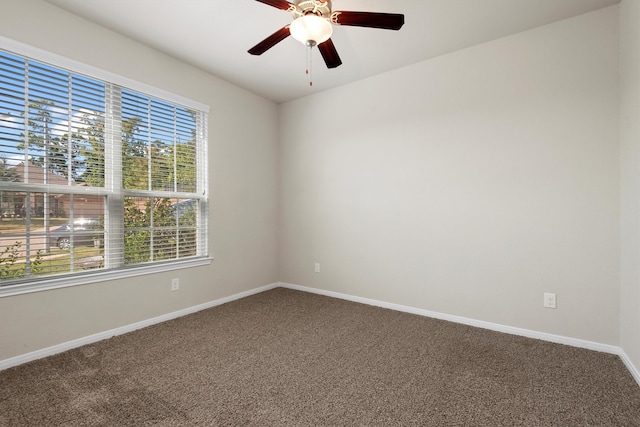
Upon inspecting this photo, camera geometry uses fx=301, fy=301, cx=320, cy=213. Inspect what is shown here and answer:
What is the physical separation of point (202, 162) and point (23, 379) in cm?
224

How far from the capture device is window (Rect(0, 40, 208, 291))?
212 cm

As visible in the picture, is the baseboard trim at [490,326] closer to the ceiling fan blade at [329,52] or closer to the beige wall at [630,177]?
the beige wall at [630,177]

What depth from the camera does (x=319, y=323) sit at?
2.90 meters

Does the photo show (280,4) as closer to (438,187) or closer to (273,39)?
(273,39)

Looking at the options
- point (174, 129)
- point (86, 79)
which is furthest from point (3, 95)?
point (174, 129)

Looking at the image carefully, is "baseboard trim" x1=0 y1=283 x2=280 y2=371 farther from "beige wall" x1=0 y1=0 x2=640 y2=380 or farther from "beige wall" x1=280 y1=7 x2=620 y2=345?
"beige wall" x1=280 y1=7 x2=620 y2=345

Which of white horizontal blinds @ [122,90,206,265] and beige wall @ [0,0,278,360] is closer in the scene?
beige wall @ [0,0,278,360]

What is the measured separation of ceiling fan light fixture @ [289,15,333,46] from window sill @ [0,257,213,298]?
2404mm

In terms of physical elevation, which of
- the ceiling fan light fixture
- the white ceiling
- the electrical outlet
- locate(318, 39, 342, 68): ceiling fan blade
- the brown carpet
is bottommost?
the brown carpet

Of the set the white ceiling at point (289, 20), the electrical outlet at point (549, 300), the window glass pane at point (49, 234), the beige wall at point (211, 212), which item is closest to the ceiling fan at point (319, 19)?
the white ceiling at point (289, 20)

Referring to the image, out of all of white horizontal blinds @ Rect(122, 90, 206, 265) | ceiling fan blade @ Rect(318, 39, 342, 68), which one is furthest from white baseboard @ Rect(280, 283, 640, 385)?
ceiling fan blade @ Rect(318, 39, 342, 68)

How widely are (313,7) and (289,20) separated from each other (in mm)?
794

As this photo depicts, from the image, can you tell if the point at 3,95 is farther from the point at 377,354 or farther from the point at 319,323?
the point at 377,354

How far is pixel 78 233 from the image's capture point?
241 cm
